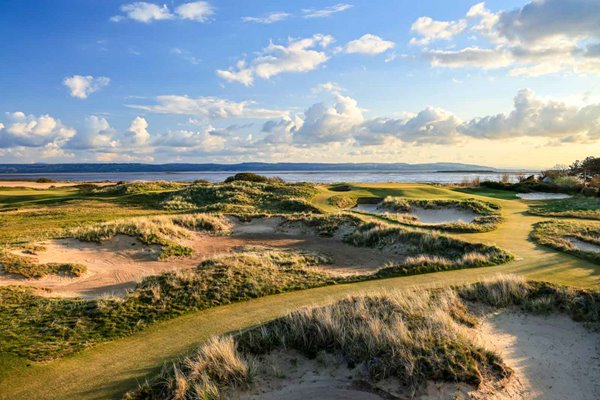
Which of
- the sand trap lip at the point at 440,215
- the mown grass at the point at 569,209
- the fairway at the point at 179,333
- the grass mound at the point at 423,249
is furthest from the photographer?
the sand trap lip at the point at 440,215

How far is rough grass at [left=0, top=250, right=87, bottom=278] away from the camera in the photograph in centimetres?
1399

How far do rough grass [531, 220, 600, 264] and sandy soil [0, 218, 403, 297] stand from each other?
20.3ft

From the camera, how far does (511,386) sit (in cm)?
740

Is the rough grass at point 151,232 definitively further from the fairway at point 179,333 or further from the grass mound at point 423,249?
the fairway at point 179,333

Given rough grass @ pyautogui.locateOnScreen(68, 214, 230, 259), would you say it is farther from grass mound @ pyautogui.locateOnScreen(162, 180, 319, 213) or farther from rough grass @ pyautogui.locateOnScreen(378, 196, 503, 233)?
rough grass @ pyautogui.locateOnScreen(378, 196, 503, 233)

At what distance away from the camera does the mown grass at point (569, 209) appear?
84.9ft

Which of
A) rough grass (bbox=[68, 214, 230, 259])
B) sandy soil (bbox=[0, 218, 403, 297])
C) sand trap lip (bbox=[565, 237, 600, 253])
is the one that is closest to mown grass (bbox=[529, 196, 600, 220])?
sand trap lip (bbox=[565, 237, 600, 253])

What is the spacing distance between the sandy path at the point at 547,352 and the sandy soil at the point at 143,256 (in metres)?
6.89

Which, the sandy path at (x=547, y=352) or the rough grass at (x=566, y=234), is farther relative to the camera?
the rough grass at (x=566, y=234)

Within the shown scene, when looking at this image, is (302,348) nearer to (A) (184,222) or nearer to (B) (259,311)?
(B) (259,311)

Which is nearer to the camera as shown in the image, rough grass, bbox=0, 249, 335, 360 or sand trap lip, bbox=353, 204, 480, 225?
rough grass, bbox=0, 249, 335, 360

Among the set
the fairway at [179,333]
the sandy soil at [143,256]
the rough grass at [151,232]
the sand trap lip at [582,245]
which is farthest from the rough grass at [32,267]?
the sand trap lip at [582,245]

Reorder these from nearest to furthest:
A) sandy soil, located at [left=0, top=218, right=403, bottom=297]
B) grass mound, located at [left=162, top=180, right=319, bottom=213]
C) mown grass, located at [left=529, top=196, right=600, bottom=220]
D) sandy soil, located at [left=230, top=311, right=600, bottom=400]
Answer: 1. sandy soil, located at [left=230, top=311, right=600, bottom=400]
2. sandy soil, located at [left=0, top=218, right=403, bottom=297]
3. mown grass, located at [left=529, top=196, right=600, bottom=220]
4. grass mound, located at [left=162, top=180, right=319, bottom=213]

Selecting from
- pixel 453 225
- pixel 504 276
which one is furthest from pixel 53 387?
pixel 453 225
